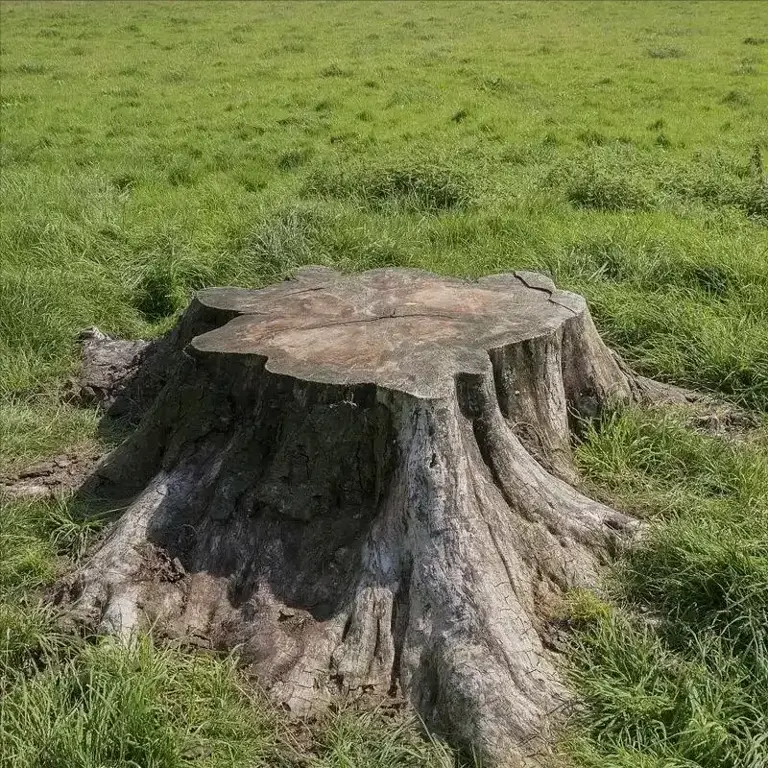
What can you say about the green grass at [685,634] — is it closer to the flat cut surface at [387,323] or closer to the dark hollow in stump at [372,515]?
the dark hollow in stump at [372,515]

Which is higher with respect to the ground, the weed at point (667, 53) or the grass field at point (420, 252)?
the weed at point (667, 53)

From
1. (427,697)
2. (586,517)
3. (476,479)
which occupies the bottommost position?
(427,697)

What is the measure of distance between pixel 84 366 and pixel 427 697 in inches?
135

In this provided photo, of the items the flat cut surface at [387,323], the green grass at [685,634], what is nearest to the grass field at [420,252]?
the green grass at [685,634]

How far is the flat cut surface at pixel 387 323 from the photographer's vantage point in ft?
11.0

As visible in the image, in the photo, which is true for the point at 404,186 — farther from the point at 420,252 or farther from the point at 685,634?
the point at 685,634

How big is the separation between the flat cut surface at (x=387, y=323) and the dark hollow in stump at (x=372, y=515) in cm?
2

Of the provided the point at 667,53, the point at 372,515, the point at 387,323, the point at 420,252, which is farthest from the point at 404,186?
the point at 667,53

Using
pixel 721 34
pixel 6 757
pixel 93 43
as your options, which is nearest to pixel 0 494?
pixel 6 757

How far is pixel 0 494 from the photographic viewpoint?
4.05 meters

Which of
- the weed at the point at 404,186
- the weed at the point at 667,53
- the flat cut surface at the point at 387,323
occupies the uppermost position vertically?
the weed at the point at 667,53

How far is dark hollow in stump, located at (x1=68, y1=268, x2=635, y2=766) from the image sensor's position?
2.94 metres

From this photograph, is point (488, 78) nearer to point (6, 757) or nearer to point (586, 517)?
point (586, 517)

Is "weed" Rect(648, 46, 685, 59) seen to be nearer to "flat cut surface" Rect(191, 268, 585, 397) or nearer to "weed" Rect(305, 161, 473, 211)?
"weed" Rect(305, 161, 473, 211)
